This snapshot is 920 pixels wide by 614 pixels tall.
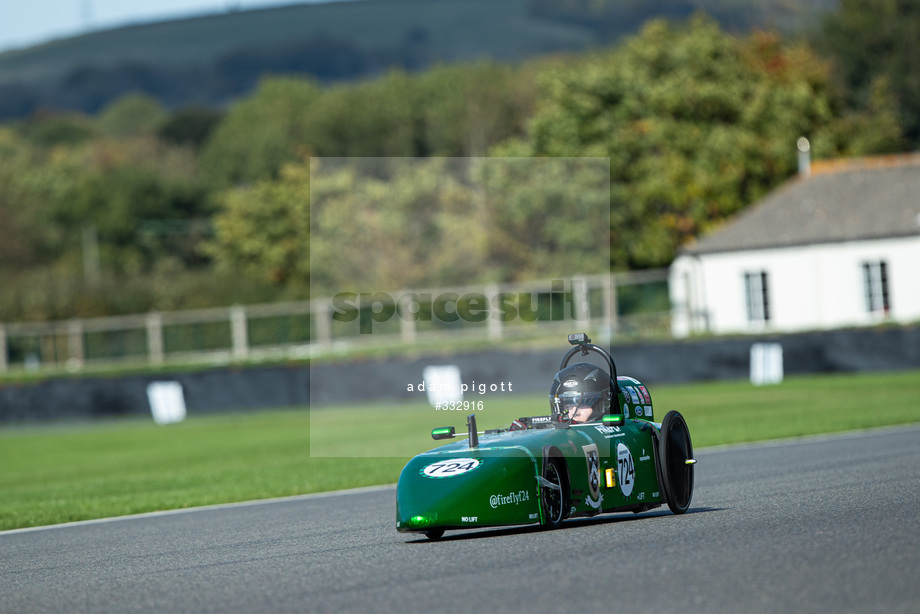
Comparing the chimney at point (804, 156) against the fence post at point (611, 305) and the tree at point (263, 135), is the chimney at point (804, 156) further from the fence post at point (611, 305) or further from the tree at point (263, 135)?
the tree at point (263, 135)

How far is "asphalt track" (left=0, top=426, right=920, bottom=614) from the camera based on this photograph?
21.1 feet

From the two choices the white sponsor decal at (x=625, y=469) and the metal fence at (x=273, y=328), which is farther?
the metal fence at (x=273, y=328)

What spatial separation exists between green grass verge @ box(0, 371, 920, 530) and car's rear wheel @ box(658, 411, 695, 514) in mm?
980

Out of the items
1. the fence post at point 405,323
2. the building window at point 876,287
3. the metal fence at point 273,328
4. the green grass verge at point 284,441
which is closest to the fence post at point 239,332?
the metal fence at point 273,328

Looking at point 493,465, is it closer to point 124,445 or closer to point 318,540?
point 318,540

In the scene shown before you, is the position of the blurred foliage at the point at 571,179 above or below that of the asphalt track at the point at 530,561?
above

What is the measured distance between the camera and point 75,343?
42.0 meters

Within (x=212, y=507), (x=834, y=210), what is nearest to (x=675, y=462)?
(x=212, y=507)

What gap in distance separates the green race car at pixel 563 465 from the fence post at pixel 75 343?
3424 cm

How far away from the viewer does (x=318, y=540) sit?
975 centimetres

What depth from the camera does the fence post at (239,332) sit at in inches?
1607

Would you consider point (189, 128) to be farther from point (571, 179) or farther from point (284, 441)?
point (284, 441)

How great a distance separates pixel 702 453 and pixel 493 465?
29.6 feet

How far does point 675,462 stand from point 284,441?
16015mm
